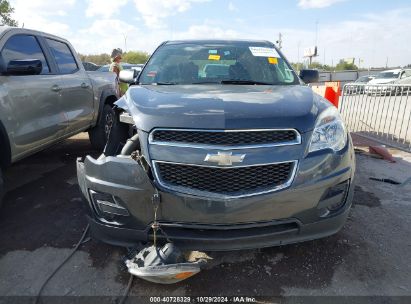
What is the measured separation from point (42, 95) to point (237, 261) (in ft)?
9.15

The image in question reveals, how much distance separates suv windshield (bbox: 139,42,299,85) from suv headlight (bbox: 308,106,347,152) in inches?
40.0

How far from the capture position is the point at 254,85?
3.40m

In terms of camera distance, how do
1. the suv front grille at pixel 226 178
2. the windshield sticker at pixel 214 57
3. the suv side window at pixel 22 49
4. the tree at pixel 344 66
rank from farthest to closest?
the tree at pixel 344 66, the windshield sticker at pixel 214 57, the suv side window at pixel 22 49, the suv front grille at pixel 226 178

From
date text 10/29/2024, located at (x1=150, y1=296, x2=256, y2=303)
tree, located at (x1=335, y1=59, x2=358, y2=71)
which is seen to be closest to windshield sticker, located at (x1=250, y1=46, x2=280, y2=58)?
date text 10/29/2024, located at (x1=150, y1=296, x2=256, y2=303)

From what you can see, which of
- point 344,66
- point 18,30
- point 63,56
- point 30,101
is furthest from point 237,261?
point 344,66

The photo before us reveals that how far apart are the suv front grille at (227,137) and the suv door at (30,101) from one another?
6.26 ft

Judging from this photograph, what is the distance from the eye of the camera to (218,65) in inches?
151

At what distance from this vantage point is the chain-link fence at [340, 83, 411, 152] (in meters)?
6.36

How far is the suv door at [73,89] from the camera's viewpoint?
466cm

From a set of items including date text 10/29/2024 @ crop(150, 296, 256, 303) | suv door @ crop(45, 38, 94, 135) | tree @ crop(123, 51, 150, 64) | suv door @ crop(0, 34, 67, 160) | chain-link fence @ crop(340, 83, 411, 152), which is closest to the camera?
date text 10/29/2024 @ crop(150, 296, 256, 303)

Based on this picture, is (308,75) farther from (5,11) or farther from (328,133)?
(5,11)

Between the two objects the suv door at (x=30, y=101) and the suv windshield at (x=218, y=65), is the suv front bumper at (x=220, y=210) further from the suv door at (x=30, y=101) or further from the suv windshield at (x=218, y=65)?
the suv door at (x=30, y=101)

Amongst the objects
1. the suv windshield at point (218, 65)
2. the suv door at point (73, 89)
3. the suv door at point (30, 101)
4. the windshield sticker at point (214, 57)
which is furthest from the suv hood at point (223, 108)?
the suv door at point (73, 89)

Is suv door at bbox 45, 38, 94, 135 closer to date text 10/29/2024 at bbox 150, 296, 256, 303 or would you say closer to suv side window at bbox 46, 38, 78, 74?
suv side window at bbox 46, 38, 78, 74
